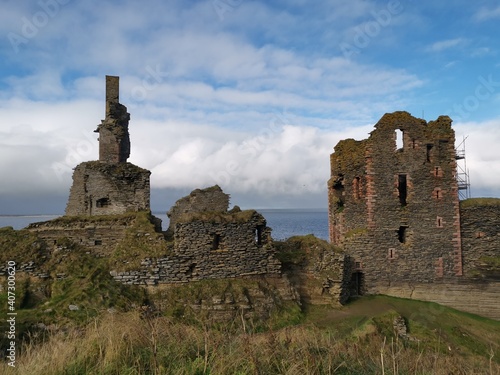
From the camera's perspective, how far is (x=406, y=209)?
2372 centimetres

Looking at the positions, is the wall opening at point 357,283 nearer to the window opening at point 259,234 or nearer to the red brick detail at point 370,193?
the red brick detail at point 370,193

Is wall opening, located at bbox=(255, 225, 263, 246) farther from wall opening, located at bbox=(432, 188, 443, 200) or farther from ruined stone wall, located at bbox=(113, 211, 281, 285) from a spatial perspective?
wall opening, located at bbox=(432, 188, 443, 200)

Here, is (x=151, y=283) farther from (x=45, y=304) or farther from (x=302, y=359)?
(x=302, y=359)

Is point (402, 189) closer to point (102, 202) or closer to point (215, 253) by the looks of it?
point (215, 253)

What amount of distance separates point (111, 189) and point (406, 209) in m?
17.9

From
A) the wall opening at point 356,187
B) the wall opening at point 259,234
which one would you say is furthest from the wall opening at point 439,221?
the wall opening at point 259,234

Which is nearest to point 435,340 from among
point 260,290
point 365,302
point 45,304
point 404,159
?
point 365,302

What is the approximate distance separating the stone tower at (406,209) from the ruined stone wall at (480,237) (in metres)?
0.68

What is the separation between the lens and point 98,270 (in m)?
15.3

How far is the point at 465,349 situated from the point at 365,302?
515 cm

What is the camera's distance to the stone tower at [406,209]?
2331 centimetres

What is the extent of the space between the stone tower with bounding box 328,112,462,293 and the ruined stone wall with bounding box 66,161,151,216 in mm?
12825

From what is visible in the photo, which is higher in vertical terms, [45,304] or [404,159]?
[404,159]

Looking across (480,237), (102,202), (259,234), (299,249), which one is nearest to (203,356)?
(259,234)
